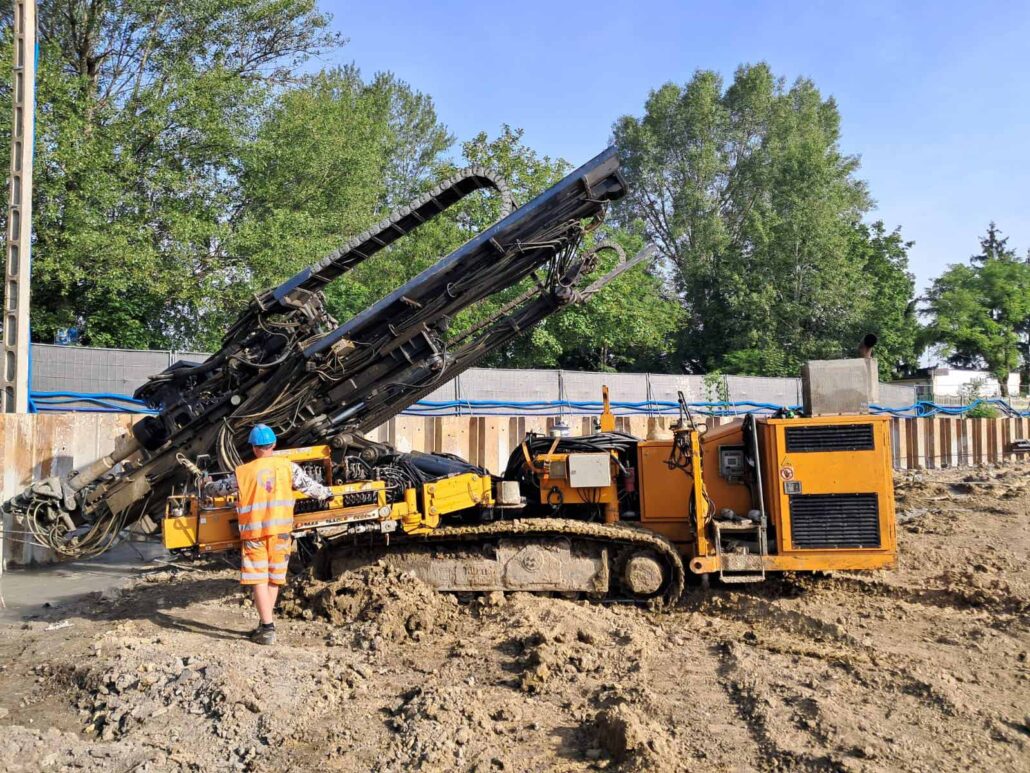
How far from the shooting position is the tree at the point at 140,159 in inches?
580

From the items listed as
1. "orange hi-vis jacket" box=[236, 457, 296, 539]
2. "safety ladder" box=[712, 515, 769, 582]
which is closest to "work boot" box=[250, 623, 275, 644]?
"orange hi-vis jacket" box=[236, 457, 296, 539]

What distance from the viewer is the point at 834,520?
6215mm

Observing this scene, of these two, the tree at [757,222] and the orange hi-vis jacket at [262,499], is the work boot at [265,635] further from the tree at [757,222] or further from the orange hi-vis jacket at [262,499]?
the tree at [757,222]

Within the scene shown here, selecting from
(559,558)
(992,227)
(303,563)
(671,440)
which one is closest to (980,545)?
(671,440)

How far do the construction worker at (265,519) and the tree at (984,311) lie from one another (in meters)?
41.5

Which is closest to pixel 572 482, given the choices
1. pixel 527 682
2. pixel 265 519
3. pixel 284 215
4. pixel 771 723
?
pixel 527 682

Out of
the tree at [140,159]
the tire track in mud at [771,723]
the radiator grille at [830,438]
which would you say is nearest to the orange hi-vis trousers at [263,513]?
the tire track in mud at [771,723]

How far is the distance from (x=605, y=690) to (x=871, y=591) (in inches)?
141

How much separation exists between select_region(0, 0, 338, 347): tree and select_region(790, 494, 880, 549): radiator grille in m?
13.3

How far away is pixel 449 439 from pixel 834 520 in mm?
7013

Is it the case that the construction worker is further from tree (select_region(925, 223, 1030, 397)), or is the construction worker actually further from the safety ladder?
tree (select_region(925, 223, 1030, 397))

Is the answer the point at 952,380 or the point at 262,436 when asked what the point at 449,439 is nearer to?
the point at 262,436

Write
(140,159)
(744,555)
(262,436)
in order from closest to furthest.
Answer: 1. (262,436)
2. (744,555)
3. (140,159)

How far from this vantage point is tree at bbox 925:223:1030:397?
3959cm
